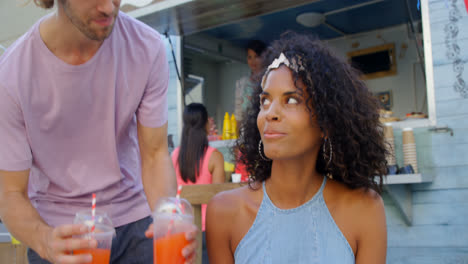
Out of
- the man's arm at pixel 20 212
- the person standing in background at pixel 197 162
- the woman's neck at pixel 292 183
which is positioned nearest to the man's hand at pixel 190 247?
the man's arm at pixel 20 212

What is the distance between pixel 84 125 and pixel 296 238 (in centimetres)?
97

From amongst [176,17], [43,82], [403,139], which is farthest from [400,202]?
[43,82]

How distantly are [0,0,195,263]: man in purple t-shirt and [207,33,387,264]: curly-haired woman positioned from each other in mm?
369

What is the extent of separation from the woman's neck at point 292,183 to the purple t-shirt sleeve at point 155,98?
544mm

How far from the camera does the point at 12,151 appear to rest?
160 centimetres

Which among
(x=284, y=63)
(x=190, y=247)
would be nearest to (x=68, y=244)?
→ (x=190, y=247)

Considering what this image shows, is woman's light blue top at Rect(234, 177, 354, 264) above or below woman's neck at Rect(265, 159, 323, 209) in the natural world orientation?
below

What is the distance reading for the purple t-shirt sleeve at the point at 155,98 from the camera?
1.84 metres

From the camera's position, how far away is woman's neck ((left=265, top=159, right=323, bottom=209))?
71.9 inches

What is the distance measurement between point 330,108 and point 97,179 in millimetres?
989

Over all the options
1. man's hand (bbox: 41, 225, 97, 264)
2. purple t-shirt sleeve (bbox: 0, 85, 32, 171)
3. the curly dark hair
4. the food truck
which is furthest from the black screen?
man's hand (bbox: 41, 225, 97, 264)

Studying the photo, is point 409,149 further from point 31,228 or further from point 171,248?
point 31,228

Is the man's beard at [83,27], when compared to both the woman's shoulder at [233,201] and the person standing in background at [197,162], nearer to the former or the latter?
the woman's shoulder at [233,201]

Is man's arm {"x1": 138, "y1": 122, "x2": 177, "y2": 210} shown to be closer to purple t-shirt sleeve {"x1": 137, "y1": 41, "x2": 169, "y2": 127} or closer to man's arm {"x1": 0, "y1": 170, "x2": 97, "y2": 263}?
purple t-shirt sleeve {"x1": 137, "y1": 41, "x2": 169, "y2": 127}
